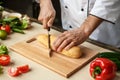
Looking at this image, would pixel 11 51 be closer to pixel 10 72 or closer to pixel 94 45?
pixel 10 72

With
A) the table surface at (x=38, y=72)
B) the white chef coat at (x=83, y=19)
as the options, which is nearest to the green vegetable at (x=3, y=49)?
the table surface at (x=38, y=72)

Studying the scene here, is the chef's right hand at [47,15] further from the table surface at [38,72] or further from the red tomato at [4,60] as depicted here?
the red tomato at [4,60]

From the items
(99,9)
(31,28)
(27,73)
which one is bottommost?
(27,73)

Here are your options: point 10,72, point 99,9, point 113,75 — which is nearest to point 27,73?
point 10,72

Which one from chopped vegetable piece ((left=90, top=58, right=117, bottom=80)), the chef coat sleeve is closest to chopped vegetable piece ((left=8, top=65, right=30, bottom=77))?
chopped vegetable piece ((left=90, top=58, right=117, bottom=80))

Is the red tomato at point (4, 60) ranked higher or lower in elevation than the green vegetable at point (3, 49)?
lower

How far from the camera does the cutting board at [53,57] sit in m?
1.10

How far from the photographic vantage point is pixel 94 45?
129 centimetres

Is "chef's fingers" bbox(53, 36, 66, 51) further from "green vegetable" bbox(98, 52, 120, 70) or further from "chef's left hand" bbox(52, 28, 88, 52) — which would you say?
"green vegetable" bbox(98, 52, 120, 70)

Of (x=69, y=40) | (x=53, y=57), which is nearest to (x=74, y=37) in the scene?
(x=69, y=40)

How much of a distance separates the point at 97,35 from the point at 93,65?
55cm

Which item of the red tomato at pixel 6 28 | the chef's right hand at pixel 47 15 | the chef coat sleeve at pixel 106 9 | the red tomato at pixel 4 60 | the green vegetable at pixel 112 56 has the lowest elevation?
the red tomato at pixel 4 60

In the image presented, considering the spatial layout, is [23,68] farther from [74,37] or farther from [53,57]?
[74,37]

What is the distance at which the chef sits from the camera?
124cm
